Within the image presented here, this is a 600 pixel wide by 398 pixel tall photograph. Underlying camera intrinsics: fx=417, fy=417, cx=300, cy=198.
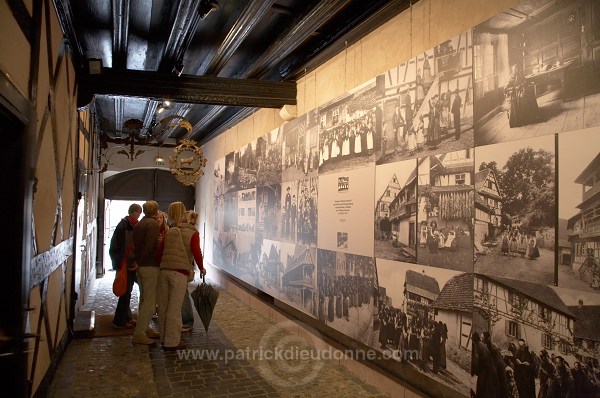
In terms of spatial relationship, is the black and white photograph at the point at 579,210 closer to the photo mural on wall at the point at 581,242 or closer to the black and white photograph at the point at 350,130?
the photo mural on wall at the point at 581,242

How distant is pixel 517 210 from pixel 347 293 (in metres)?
2.04

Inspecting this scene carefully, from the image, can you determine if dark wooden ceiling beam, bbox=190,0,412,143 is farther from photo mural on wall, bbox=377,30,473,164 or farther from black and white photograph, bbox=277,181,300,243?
black and white photograph, bbox=277,181,300,243

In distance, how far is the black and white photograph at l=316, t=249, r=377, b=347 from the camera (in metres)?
3.79

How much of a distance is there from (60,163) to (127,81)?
1.49 meters

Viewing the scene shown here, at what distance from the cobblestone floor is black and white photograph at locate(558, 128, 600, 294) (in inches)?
88.5

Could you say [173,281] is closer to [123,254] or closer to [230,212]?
[123,254]

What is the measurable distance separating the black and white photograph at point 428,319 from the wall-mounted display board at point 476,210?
0.04ft

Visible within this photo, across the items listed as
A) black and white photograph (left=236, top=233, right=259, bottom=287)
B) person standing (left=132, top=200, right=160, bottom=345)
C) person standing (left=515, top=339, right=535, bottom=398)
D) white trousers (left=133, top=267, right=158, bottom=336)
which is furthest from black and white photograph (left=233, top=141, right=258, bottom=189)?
person standing (left=515, top=339, right=535, bottom=398)

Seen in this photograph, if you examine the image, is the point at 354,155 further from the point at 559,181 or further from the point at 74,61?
the point at 74,61

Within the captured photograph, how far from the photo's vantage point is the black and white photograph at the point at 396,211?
10.8 feet

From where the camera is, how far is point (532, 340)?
2.34 meters

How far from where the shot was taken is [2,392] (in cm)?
212

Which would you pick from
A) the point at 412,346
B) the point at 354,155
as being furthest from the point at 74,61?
the point at 412,346

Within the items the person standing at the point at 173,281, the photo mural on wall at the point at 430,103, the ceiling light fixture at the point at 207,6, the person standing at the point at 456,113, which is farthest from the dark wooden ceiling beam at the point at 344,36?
the person standing at the point at 173,281
